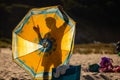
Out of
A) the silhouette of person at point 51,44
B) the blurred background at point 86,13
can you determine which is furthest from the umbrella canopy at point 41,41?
the blurred background at point 86,13

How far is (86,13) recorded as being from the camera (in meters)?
42.0

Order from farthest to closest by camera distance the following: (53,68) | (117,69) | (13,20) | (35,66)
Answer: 1. (13,20)
2. (117,69)
3. (35,66)
4. (53,68)

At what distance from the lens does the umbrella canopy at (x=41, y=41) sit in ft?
27.6

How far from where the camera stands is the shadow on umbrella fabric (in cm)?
845

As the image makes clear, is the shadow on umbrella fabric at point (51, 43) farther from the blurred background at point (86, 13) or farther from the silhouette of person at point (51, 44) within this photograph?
the blurred background at point (86, 13)

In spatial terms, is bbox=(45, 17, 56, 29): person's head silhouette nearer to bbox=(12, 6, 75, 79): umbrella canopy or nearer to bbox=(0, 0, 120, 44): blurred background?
bbox=(12, 6, 75, 79): umbrella canopy

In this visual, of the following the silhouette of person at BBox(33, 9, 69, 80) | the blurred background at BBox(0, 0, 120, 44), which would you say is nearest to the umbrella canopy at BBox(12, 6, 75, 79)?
the silhouette of person at BBox(33, 9, 69, 80)

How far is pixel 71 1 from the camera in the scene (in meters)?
41.1

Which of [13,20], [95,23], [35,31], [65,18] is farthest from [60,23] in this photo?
[95,23]

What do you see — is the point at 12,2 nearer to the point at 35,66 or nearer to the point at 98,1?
the point at 98,1

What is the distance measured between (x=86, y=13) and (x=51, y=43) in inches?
1331

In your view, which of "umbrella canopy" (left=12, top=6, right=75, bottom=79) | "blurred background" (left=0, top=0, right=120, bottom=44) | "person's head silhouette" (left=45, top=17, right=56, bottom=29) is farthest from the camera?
"blurred background" (left=0, top=0, right=120, bottom=44)

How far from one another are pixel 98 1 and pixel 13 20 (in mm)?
11734

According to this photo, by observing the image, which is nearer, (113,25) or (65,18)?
(65,18)
